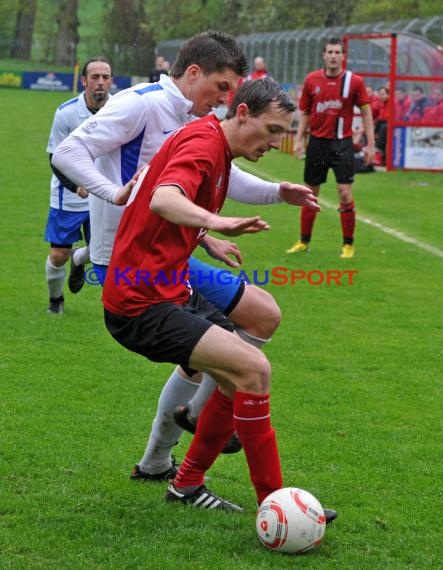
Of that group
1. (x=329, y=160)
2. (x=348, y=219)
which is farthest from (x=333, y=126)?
(x=348, y=219)

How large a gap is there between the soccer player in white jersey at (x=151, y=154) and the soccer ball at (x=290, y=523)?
67 cm

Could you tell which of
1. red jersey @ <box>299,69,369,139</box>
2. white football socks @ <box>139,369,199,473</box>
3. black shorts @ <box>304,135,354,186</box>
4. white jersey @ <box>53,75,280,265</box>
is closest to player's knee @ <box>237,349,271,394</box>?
white football socks @ <box>139,369,199,473</box>

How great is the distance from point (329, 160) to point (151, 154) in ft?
23.7

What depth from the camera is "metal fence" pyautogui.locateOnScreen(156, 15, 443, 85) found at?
998 inches

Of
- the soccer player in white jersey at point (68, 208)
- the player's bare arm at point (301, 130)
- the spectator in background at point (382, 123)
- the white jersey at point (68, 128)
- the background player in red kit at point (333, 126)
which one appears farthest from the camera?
the spectator in background at point (382, 123)

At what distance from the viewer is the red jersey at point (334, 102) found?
1237 cm

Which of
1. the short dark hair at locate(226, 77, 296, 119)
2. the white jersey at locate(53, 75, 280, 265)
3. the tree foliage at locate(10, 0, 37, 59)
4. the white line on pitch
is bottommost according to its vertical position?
the tree foliage at locate(10, 0, 37, 59)

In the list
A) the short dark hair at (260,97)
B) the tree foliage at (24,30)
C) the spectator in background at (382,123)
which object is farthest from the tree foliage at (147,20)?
the short dark hair at (260,97)

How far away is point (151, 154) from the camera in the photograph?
210 inches

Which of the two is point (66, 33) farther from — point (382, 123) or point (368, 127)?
point (368, 127)

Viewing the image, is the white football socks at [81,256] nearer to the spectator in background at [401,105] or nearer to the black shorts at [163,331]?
the black shorts at [163,331]

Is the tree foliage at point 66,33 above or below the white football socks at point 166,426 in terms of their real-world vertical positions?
below

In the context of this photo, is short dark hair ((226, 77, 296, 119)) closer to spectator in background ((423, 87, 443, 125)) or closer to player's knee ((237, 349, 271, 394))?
player's knee ((237, 349, 271, 394))

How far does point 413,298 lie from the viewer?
10195 mm
